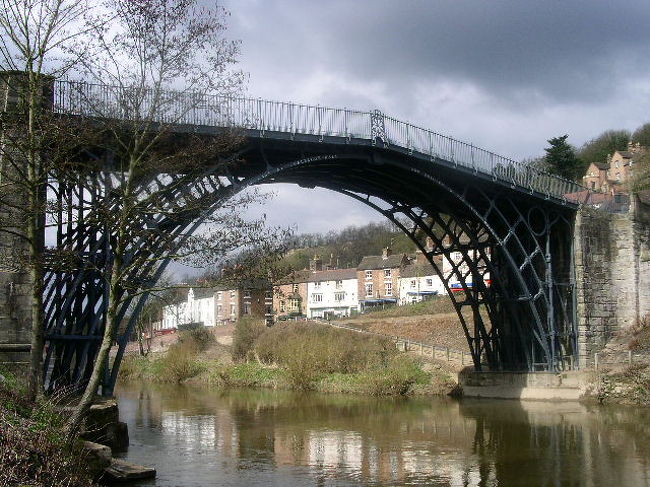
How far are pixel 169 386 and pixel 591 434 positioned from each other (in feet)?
98.5

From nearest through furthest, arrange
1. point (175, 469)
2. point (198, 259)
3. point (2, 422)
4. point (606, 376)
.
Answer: point (2, 422), point (198, 259), point (175, 469), point (606, 376)

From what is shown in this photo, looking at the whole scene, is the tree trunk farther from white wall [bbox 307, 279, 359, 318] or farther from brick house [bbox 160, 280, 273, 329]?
white wall [bbox 307, 279, 359, 318]

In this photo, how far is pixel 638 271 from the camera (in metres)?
33.6

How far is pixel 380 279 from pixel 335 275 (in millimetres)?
6621

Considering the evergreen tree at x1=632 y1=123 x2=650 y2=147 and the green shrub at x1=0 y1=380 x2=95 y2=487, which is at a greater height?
the evergreen tree at x1=632 y1=123 x2=650 y2=147

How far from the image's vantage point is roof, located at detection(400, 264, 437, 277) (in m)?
73.2

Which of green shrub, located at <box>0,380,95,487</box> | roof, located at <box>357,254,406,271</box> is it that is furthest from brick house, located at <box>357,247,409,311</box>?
green shrub, located at <box>0,380,95,487</box>

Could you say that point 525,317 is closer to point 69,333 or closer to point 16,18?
point 69,333

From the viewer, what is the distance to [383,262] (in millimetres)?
79875

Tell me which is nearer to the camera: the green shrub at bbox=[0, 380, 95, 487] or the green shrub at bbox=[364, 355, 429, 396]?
the green shrub at bbox=[0, 380, 95, 487]

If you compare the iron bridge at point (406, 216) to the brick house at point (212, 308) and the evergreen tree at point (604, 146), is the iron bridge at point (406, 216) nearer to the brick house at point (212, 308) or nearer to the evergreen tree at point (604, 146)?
the brick house at point (212, 308)

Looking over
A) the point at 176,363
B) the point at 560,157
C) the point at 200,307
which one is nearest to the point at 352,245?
the point at 200,307

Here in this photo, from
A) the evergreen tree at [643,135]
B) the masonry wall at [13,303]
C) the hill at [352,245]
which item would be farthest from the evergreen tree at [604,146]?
the masonry wall at [13,303]

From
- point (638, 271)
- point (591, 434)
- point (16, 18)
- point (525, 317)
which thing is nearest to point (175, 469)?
point (16, 18)
